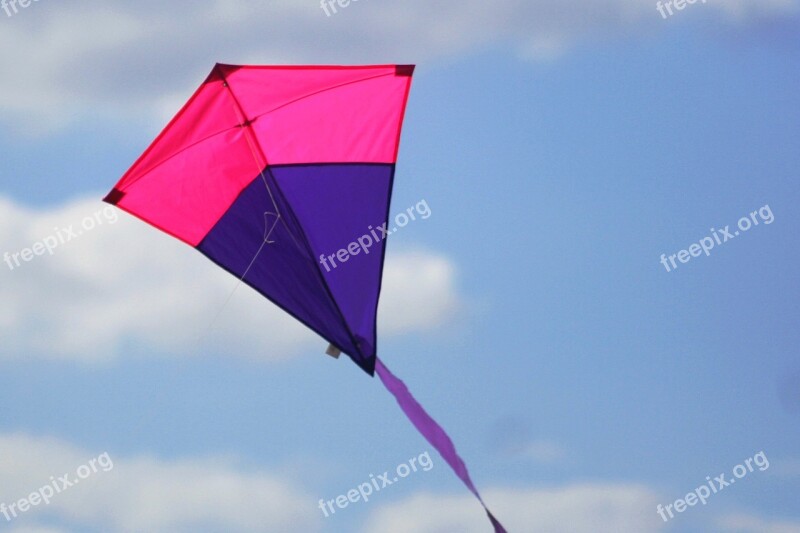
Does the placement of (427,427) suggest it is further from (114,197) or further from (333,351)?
(114,197)

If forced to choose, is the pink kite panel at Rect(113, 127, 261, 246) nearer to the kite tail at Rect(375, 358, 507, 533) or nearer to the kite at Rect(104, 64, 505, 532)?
the kite at Rect(104, 64, 505, 532)

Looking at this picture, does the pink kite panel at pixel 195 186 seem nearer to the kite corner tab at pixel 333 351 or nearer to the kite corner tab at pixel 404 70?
the kite corner tab at pixel 404 70

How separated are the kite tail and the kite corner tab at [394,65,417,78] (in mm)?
3294

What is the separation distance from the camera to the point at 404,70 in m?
13.2

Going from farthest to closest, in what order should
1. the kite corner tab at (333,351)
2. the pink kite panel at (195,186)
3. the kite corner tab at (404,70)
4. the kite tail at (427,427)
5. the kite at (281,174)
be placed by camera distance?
the kite corner tab at (404,70), the pink kite panel at (195,186), the kite at (281,174), the kite corner tab at (333,351), the kite tail at (427,427)

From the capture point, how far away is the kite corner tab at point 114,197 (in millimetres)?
12906

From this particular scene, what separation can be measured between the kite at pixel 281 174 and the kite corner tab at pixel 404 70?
0.4 inches

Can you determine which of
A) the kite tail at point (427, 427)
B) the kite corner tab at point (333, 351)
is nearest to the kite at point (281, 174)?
the kite corner tab at point (333, 351)

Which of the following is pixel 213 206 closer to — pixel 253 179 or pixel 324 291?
pixel 253 179

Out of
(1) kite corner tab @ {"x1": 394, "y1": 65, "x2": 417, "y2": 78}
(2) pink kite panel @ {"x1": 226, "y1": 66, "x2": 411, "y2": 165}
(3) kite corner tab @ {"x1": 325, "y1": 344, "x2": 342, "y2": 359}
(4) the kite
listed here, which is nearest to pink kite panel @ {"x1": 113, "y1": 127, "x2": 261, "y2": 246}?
(4) the kite

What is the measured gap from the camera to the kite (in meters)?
12.9

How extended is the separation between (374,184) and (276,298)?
1635 mm

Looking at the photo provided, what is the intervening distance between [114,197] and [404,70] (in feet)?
10.6

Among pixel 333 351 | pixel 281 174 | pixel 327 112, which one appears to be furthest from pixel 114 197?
pixel 333 351
